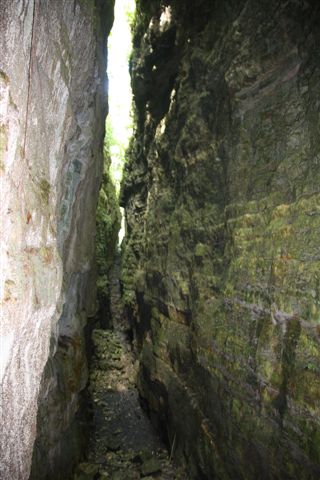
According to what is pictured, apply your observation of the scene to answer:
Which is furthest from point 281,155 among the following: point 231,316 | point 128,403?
point 128,403

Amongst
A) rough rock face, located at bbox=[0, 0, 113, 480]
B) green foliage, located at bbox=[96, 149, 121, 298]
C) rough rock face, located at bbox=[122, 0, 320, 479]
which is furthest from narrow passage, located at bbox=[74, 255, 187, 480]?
green foliage, located at bbox=[96, 149, 121, 298]

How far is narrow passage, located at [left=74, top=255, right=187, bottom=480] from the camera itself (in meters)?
7.96

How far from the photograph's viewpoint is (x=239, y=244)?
606 cm

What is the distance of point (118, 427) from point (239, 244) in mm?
7133

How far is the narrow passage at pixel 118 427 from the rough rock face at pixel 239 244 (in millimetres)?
678

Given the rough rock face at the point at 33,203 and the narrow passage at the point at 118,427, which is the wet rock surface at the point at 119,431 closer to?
the narrow passage at the point at 118,427

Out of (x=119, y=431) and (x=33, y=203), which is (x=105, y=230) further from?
(x=33, y=203)

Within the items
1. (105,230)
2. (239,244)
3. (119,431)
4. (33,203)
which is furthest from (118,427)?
(105,230)

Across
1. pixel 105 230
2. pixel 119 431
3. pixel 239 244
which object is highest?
pixel 105 230

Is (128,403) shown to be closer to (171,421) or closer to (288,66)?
(171,421)

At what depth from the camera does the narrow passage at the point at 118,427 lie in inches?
313

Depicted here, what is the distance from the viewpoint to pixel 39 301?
132 inches

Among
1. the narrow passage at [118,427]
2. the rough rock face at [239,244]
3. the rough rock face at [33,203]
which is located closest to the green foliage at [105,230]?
the narrow passage at [118,427]

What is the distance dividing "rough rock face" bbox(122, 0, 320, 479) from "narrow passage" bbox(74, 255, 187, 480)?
678 millimetres
